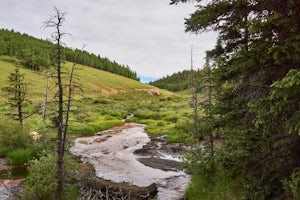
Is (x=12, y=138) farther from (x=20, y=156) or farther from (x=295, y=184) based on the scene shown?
(x=295, y=184)

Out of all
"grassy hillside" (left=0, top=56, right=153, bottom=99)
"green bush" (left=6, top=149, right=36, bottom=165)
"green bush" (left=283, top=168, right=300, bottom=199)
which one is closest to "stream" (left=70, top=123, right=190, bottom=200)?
"green bush" (left=6, top=149, right=36, bottom=165)

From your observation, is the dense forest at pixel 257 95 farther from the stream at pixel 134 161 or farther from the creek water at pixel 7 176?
the creek water at pixel 7 176

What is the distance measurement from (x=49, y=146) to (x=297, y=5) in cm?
1412

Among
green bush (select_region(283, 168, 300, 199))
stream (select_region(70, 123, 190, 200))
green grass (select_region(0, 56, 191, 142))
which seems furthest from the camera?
green grass (select_region(0, 56, 191, 142))

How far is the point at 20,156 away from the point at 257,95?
18.1m

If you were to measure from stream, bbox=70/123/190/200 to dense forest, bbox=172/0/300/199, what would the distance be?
627cm

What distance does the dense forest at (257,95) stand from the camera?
818cm

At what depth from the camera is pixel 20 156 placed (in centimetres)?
2164

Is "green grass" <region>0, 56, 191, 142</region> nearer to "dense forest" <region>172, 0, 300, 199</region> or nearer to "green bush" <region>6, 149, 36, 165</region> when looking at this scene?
"green bush" <region>6, 149, 36, 165</region>

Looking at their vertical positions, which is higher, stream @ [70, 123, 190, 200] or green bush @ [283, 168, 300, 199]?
green bush @ [283, 168, 300, 199]

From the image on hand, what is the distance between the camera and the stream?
1860 centimetres

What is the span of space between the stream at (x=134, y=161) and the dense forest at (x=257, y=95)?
6.27m

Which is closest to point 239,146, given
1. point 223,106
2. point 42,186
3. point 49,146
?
point 223,106

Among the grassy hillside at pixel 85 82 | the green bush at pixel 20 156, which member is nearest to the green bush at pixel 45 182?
the green bush at pixel 20 156
